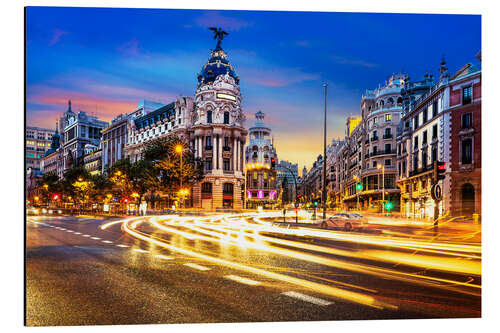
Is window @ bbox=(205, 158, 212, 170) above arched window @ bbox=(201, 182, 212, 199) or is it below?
above

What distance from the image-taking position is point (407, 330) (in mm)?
5941

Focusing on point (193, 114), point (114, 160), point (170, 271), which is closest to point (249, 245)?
point (170, 271)

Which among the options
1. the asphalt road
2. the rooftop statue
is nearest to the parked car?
the asphalt road

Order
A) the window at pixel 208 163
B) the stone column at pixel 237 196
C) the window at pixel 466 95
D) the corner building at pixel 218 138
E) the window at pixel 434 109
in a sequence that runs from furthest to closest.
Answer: the window at pixel 208 163 → the stone column at pixel 237 196 → the corner building at pixel 218 138 → the window at pixel 434 109 → the window at pixel 466 95

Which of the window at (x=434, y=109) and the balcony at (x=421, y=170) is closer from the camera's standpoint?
the window at (x=434, y=109)

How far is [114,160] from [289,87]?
170 feet

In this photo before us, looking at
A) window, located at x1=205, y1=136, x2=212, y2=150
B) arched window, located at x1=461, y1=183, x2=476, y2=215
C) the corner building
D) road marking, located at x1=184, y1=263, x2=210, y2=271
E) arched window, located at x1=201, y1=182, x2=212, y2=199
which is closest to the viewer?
road marking, located at x1=184, y1=263, x2=210, y2=271

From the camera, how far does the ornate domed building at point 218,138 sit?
204 ft

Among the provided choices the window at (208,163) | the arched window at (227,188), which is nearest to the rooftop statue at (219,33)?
the arched window at (227,188)

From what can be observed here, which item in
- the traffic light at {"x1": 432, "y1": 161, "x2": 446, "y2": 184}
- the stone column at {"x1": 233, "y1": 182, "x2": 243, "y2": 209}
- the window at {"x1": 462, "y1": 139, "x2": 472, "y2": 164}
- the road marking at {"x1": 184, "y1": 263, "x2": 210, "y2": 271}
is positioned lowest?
the stone column at {"x1": 233, "y1": 182, "x2": 243, "y2": 209}

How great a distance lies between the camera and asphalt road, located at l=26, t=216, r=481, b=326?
613 cm

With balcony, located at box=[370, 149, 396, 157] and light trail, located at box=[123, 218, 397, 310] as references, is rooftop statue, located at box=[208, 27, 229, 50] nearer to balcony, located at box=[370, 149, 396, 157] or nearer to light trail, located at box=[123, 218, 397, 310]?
light trail, located at box=[123, 218, 397, 310]

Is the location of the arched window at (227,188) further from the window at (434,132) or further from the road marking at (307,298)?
the road marking at (307,298)

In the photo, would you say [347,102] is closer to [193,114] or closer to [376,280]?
[376,280]
